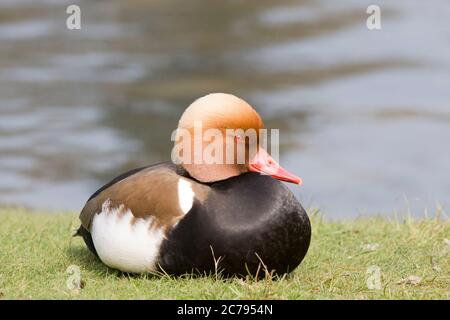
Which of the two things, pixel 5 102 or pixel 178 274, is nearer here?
pixel 178 274

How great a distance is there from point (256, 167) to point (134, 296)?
3.20ft

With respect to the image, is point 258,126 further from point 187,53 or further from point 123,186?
point 187,53

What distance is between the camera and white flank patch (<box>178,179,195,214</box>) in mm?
4836

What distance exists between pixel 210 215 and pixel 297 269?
2.63 feet

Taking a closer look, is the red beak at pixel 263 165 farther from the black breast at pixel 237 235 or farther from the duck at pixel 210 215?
the black breast at pixel 237 235

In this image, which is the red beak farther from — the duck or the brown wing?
the brown wing

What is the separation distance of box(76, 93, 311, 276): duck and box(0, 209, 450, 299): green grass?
121 mm

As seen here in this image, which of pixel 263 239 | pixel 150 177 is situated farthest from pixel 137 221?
pixel 263 239

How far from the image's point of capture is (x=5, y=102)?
12.9 meters

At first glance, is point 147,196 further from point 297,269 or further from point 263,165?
point 297,269

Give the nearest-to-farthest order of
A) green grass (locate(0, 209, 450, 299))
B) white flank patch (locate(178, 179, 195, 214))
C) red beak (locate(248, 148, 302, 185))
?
green grass (locate(0, 209, 450, 299)) < white flank patch (locate(178, 179, 195, 214)) < red beak (locate(248, 148, 302, 185))

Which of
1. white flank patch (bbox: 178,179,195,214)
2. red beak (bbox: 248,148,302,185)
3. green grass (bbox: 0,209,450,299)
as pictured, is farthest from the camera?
red beak (bbox: 248,148,302,185)

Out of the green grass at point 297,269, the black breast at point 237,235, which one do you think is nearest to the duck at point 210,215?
the black breast at point 237,235

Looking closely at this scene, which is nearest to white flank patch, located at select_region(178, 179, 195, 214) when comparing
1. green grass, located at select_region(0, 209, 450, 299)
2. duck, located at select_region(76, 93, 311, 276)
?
duck, located at select_region(76, 93, 311, 276)
